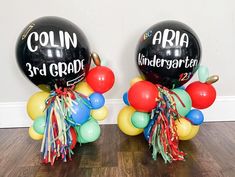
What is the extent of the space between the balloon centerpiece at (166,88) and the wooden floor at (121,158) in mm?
100

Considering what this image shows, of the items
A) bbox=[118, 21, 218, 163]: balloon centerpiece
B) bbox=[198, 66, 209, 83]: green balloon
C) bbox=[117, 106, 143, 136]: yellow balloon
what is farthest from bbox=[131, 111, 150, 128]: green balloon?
bbox=[198, 66, 209, 83]: green balloon

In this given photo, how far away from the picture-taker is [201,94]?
1.47m

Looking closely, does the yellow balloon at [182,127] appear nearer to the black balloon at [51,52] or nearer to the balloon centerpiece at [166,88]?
the balloon centerpiece at [166,88]

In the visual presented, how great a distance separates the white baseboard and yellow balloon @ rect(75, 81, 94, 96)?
46 cm

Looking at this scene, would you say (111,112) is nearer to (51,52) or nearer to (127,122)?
(127,122)

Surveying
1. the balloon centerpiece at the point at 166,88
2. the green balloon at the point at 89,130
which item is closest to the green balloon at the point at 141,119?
the balloon centerpiece at the point at 166,88

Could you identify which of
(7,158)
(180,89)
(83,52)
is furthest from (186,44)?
(7,158)

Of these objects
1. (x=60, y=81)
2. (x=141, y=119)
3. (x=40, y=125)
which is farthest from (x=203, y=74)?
(x=40, y=125)

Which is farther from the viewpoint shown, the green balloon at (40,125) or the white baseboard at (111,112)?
the white baseboard at (111,112)

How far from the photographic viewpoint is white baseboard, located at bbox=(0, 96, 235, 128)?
1890 mm

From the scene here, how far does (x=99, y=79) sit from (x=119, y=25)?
0.60m

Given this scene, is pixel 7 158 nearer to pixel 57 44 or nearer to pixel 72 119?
pixel 72 119

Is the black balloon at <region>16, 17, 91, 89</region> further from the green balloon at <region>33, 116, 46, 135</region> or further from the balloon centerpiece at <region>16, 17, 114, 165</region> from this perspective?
the green balloon at <region>33, 116, 46, 135</region>

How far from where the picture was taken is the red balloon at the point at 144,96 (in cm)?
132
